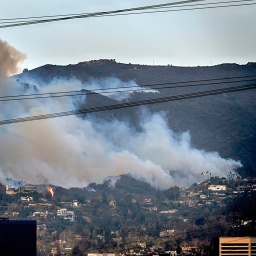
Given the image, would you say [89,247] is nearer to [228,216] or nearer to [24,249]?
[228,216]

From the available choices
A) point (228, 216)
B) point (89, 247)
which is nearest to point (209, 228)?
point (228, 216)

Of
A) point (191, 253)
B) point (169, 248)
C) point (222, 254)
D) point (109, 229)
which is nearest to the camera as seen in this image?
point (222, 254)

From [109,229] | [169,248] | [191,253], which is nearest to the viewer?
[191,253]

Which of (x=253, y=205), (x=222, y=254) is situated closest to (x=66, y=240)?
(x=253, y=205)

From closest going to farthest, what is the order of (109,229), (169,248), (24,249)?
(24,249)
(169,248)
(109,229)

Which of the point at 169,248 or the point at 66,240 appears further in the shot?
the point at 66,240

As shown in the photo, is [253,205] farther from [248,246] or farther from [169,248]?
[248,246]
